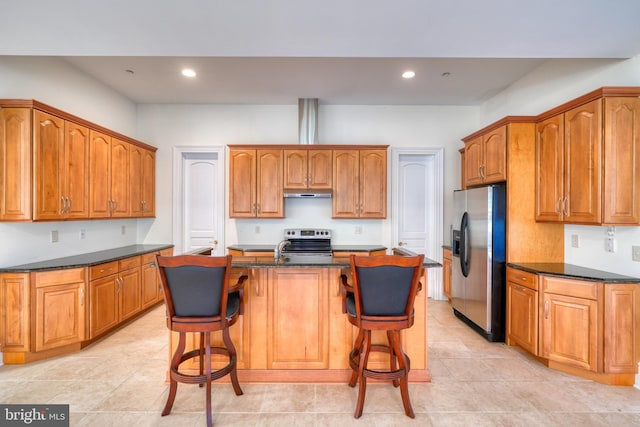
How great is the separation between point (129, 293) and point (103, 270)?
554 mm

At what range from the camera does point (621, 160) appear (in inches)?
95.9

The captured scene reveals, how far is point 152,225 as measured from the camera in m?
4.70

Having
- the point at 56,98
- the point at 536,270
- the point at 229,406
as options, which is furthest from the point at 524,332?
the point at 56,98

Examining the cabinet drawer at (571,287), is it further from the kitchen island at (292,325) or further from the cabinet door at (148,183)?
the cabinet door at (148,183)

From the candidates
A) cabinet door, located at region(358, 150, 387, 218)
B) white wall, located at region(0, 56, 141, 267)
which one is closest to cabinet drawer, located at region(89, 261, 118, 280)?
white wall, located at region(0, 56, 141, 267)

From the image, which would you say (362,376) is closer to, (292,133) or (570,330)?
(570,330)

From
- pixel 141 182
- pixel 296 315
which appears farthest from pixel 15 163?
pixel 296 315

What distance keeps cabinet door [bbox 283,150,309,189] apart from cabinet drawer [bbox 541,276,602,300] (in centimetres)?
299

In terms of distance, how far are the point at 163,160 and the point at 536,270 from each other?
5111 mm

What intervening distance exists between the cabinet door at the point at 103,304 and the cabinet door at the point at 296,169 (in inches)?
95.9

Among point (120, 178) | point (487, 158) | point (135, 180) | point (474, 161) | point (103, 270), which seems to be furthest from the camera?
point (135, 180)

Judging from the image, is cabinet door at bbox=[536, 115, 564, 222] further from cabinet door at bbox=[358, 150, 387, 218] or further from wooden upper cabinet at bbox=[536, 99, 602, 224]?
cabinet door at bbox=[358, 150, 387, 218]

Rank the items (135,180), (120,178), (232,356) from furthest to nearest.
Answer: (135,180) → (120,178) → (232,356)

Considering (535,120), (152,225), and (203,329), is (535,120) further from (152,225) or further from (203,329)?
(152,225)
